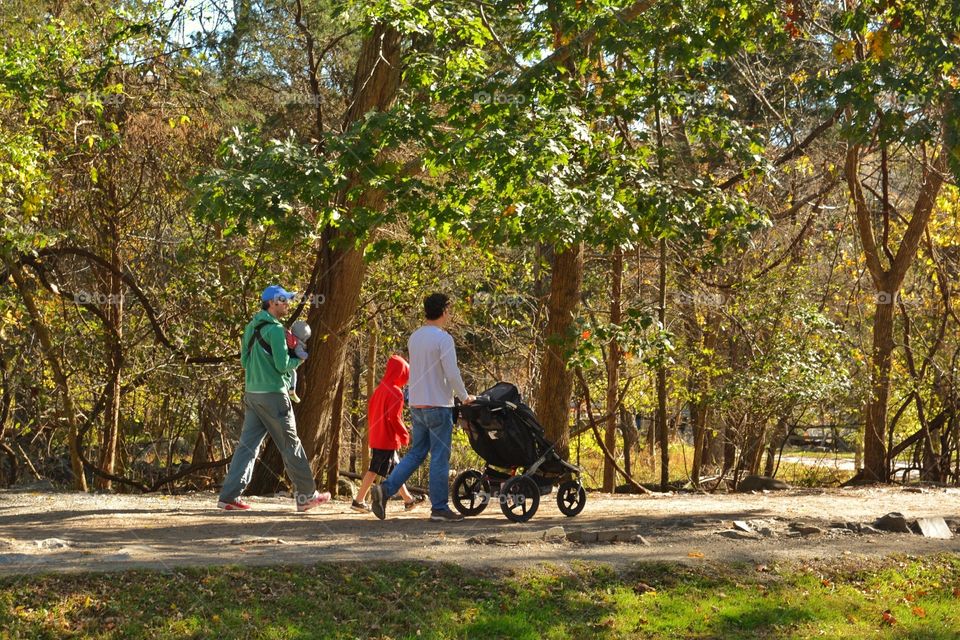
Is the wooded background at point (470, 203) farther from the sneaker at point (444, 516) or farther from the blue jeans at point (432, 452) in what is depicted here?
the sneaker at point (444, 516)

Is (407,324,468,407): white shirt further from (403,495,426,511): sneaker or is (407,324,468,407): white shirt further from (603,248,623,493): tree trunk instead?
(603,248,623,493): tree trunk

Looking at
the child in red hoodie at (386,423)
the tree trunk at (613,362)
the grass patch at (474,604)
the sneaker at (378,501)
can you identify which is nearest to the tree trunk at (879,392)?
the tree trunk at (613,362)

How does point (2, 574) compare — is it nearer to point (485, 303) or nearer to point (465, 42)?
point (465, 42)

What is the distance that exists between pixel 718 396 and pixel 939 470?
13.7ft

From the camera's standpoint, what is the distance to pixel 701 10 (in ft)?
35.3

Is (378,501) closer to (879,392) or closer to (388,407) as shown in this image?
(388,407)

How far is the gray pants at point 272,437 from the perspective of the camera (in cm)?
927

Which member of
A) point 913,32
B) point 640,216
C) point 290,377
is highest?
point 913,32

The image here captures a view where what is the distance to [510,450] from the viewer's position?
9250 millimetres

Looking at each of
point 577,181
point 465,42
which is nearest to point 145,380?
point 465,42

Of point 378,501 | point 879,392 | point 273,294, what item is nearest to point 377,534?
point 378,501

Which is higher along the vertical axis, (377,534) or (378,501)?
(378,501)

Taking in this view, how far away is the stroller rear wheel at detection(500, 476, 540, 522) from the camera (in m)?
9.23

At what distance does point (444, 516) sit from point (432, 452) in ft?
2.22
